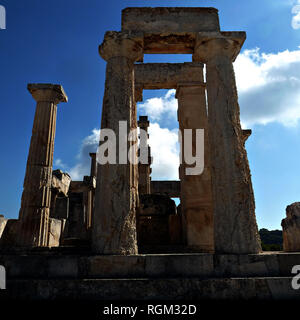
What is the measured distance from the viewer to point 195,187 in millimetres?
9281

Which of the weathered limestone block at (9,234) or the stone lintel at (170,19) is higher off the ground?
the stone lintel at (170,19)

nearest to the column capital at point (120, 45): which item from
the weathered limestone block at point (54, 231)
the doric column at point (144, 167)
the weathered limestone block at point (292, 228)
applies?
the weathered limestone block at point (292, 228)

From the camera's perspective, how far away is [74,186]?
24344mm

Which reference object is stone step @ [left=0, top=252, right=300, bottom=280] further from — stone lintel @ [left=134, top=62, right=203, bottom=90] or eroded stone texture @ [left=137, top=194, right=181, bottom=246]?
stone lintel @ [left=134, top=62, right=203, bottom=90]

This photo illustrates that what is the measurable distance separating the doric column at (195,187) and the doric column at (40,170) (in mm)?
5019

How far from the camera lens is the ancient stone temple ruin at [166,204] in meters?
4.85

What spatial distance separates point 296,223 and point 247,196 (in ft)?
8.68

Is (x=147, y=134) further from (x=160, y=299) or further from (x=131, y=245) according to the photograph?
(x=160, y=299)

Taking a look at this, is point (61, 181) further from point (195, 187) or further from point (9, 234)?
point (195, 187)

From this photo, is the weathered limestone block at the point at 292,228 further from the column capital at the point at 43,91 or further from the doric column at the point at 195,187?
the column capital at the point at 43,91

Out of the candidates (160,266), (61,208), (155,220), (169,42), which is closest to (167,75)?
(169,42)

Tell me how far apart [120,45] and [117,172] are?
323 cm

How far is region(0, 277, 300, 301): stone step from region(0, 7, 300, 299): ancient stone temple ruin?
0.05ft
